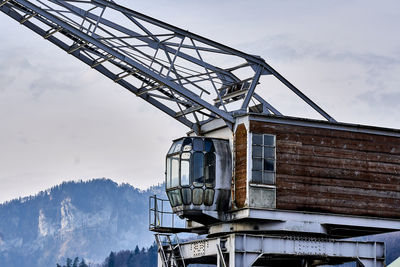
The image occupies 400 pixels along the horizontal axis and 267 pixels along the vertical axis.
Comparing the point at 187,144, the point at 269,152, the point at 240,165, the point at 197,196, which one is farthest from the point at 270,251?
the point at 187,144

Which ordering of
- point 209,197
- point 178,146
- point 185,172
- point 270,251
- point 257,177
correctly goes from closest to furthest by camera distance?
point 270,251, point 257,177, point 209,197, point 185,172, point 178,146

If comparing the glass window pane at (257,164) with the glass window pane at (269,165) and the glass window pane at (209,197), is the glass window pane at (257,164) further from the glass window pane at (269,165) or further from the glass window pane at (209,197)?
the glass window pane at (209,197)

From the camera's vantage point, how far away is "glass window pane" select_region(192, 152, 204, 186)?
44094 millimetres

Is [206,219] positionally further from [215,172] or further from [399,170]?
[399,170]

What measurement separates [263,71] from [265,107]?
9.17 ft

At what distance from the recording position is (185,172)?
44.4 m

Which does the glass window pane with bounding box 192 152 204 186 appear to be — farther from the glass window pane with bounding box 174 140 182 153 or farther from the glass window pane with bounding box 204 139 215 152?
the glass window pane with bounding box 174 140 182 153

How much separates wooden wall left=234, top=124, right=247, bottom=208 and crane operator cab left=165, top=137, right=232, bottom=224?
0.55 metres

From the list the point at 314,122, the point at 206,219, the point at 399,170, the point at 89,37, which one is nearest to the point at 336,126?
the point at 314,122

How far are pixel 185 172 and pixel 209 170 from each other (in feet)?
4.02

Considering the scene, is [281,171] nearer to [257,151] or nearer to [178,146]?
[257,151]

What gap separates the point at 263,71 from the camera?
46344 millimetres

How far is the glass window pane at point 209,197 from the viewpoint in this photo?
4381cm

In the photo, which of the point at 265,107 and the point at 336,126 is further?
the point at 265,107
